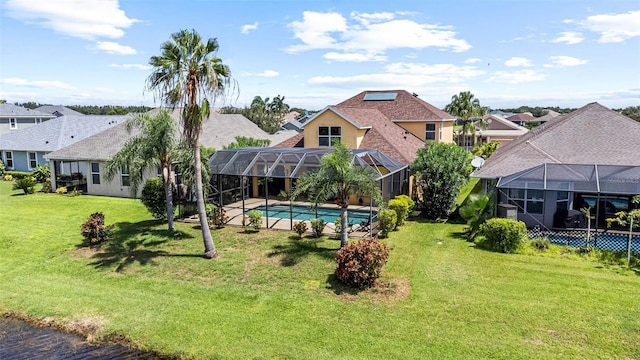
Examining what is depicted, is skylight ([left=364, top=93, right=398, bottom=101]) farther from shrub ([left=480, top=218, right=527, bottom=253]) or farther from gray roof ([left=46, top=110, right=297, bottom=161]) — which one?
shrub ([left=480, top=218, right=527, bottom=253])

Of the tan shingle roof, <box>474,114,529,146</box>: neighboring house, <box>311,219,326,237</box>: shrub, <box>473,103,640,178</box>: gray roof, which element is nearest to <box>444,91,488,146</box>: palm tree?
<box>474,114,529,146</box>: neighboring house

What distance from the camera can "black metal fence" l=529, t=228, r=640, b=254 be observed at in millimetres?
16328

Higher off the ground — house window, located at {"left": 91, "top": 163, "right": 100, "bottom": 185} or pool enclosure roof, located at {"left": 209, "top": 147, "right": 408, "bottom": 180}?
pool enclosure roof, located at {"left": 209, "top": 147, "right": 408, "bottom": 180}

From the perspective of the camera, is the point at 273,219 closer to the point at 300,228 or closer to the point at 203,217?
the point at 300,228

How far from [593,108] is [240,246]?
74.1ft

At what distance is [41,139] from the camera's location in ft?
119

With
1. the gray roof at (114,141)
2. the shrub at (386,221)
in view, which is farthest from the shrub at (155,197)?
the shrub at (386,221)

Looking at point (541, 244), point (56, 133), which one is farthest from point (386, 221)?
point (56, 133)

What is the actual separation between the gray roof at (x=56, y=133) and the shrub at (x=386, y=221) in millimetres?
28511

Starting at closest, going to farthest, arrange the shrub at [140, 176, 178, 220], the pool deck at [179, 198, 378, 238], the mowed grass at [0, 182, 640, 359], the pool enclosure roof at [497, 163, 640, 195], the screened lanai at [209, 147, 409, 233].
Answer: the mowed grass at [0, 182, 640, 359], the pool enclosure roof at [497, 163, 640, 195], the pool deck at [179, 198, 378, 238], the shrub at [140, 176, 178, 220], the screened lanai at [209, 147, 409, 233]

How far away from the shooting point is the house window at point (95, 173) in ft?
94.0

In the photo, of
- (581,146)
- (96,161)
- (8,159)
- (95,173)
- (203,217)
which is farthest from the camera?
(8,159)

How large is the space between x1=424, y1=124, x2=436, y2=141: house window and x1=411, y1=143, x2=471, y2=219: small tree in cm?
1039

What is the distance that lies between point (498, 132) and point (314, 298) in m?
54.2
